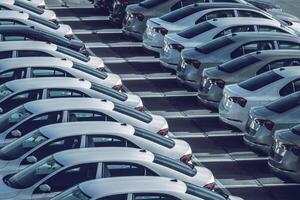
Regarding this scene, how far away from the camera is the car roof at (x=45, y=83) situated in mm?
20719

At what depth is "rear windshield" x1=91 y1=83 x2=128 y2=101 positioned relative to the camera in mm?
21688

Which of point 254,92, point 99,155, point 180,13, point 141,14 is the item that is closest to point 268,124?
point 254,92

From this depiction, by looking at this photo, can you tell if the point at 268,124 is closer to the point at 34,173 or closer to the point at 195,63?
the point at 195,63

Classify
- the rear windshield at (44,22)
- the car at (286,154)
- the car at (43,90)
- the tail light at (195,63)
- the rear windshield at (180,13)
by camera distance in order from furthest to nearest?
1. the rear windshield at (180,13)
2. the rear windshield at (44,22)
3. the tail light at (195,63)
4. the car at (43,90)
5. the car at (286,154)

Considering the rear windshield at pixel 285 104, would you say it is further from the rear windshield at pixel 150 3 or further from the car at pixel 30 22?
the rear windshield at pixel 150 3

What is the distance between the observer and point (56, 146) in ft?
59.5

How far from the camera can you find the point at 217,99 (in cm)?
2419

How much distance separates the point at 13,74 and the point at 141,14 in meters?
8.27

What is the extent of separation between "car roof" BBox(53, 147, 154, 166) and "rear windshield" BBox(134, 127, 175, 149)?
4.89 ft

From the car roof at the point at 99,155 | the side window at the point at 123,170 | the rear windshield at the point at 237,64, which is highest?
the car roof at the point at 99,155

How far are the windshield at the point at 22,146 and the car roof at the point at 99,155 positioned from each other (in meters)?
1.23

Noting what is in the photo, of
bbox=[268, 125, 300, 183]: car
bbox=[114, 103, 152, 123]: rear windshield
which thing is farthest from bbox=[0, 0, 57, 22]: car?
bbox=[268, 125, 300, 183]: car

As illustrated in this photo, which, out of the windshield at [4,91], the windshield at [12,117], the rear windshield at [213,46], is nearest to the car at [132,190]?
the windshield at [12,117]

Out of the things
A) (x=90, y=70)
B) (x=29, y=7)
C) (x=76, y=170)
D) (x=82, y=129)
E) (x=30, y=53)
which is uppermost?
(x=82, y=129)
